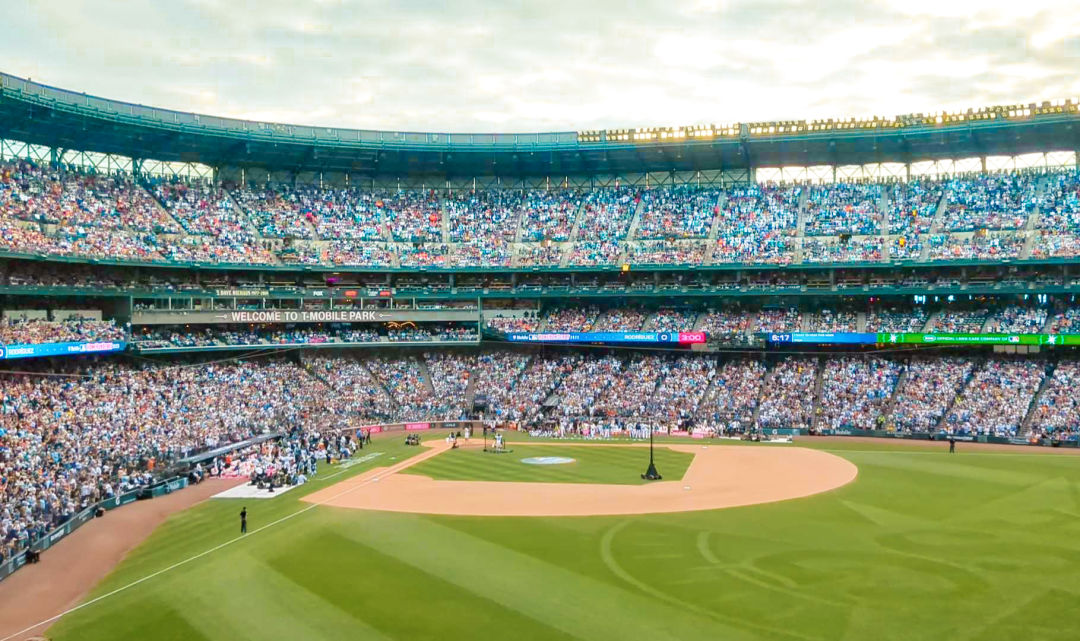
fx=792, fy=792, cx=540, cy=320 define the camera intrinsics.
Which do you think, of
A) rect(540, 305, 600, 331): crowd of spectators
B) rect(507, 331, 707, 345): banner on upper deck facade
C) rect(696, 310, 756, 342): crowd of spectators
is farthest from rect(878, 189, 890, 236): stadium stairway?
rect(540, 305, 600, 331): crowd of spectators

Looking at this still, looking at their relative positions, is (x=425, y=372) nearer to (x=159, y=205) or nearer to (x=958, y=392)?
(x=159, y=205)

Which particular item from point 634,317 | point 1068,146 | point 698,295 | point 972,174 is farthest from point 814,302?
point 1068,146

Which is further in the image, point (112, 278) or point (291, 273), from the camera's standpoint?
point (291, 273)

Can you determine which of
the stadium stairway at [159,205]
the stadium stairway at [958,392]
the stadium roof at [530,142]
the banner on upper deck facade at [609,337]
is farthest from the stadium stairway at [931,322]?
the stadium stairway at [159,205]

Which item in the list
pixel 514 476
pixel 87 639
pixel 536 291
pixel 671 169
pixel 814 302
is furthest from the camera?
pixel 671 169

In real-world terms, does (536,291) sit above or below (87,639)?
above

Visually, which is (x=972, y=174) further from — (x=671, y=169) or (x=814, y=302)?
(x=671, y=169)

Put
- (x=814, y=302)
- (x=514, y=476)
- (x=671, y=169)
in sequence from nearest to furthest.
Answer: (x=514, y=476), (x=814, y=302), (x=671, y=169)

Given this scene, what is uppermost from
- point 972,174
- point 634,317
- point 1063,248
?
point 972,174
